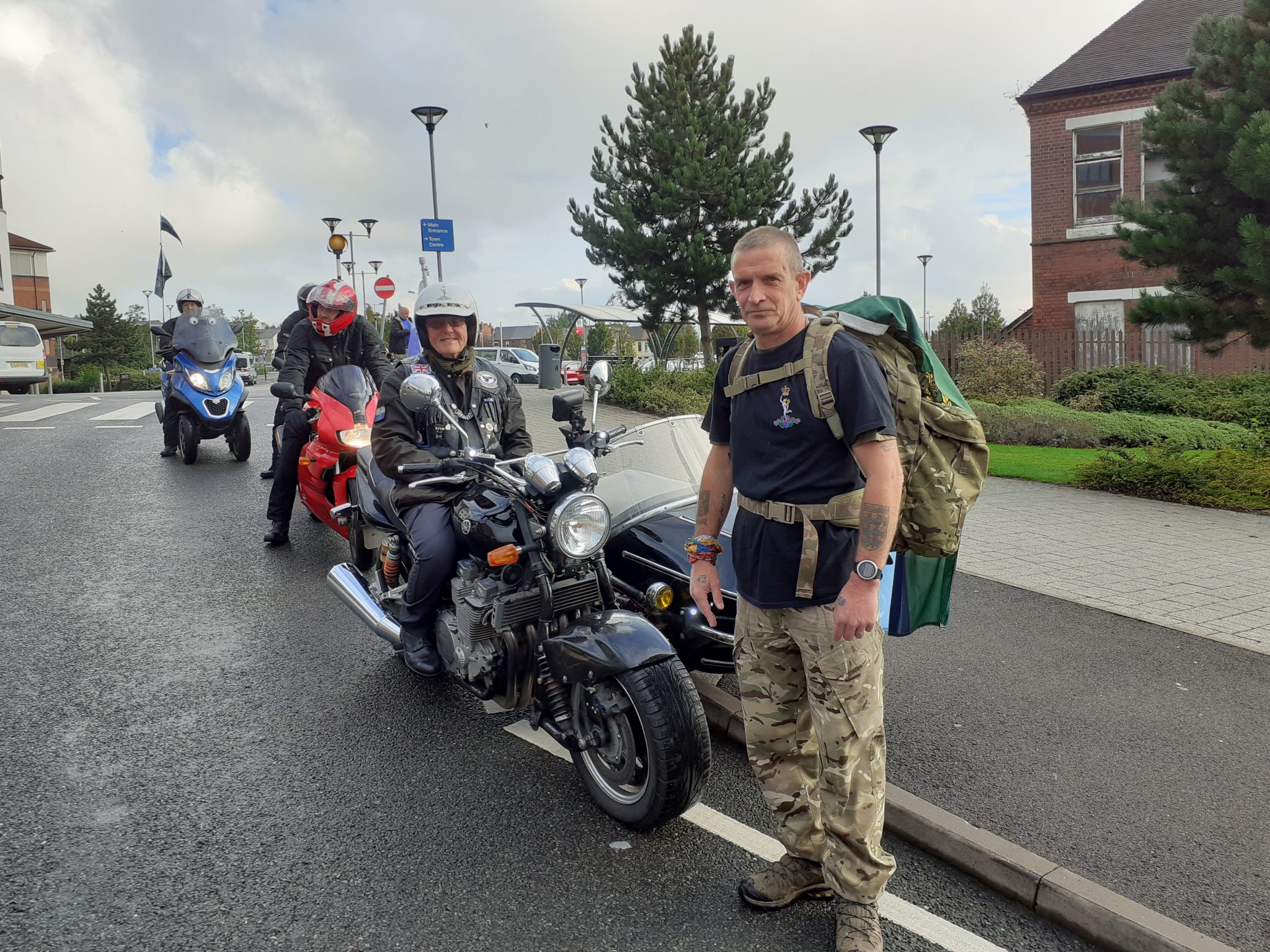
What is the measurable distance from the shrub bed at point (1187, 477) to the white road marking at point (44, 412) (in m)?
16.3

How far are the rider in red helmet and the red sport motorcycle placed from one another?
9.3 inches

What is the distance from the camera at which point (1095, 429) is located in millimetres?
14484

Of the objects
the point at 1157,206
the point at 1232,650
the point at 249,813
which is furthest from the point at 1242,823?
the point at 1157,206

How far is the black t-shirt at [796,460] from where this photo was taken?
2.68 m

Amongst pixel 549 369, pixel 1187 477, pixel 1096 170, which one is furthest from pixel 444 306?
pixel 1096 170

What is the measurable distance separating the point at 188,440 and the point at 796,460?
10.8 m

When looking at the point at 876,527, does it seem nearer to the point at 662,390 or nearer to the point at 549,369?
the point at 662,390

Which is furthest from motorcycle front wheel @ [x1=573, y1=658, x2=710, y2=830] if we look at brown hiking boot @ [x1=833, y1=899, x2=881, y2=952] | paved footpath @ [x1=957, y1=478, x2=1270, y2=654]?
paved footpath @ [x1=957, y1=478, x2=1270, y2=654]

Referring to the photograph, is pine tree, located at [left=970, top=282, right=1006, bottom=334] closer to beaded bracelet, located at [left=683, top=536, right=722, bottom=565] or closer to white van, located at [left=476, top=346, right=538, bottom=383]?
white van, located at [left=476, top=346, right=538, bottom=383]

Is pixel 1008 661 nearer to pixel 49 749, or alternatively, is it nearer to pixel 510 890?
pixel 510 890

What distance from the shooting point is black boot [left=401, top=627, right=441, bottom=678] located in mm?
4406

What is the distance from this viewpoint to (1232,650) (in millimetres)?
5340

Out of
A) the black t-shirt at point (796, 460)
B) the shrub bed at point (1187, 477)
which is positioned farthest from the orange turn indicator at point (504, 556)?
the shrub bed at point (1187, 477)

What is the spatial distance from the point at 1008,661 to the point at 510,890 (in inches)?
123
